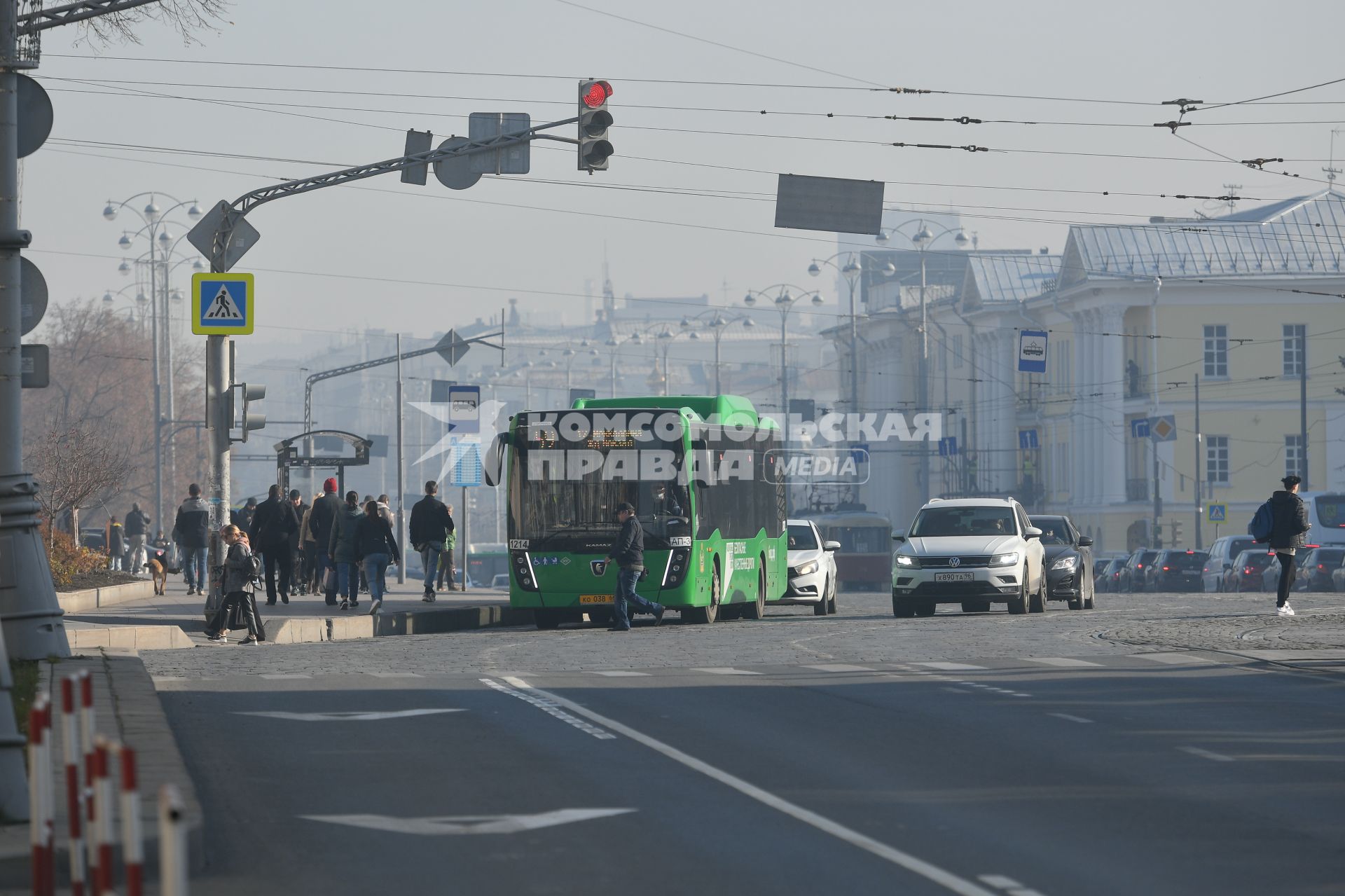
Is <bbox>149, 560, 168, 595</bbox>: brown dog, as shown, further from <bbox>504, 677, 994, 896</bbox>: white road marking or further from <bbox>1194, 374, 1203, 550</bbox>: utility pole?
<bbox>1194, 374, 1203, 550</bbox>: utility pole

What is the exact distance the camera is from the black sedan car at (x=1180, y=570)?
61844 mm

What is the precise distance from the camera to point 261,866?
28.7ft

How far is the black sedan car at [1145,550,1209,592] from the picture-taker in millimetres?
61844

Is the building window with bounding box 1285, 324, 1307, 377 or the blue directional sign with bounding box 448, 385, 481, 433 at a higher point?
the building window with bounding box 1285, 324, 1307, 377

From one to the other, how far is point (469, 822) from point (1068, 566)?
25225 millimetres

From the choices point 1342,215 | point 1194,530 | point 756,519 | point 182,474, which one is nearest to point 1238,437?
point 1194,530

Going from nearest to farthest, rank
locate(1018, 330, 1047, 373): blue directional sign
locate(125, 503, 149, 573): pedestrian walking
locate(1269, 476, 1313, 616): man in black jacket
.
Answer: locate(1269, 476, 1313, 616): man in black jacket → locate(125, 503, 149, 573): pedestrian walking → locate(1018, 330, 1047, 373): blue directional sign

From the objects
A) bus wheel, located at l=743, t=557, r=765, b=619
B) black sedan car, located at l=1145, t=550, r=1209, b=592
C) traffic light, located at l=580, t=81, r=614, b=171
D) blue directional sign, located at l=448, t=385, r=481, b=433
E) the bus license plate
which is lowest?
black sedan car, located at l=1145, t=550, r=1209, b=592

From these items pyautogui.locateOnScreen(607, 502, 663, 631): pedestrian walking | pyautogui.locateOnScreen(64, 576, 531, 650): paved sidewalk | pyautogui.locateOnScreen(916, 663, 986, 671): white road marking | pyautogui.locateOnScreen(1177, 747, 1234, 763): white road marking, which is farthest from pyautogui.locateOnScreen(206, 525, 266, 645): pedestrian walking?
pyautogui.locateOnScreen(1177, 747, 1234, 763): white road marking

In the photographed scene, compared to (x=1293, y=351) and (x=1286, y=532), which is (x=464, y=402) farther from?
(x=1293, y=351)

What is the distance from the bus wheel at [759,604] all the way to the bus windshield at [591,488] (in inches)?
154

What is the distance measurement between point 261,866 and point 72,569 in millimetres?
25596

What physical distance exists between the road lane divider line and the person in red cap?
13.9 m

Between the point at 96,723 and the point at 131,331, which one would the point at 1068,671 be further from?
the point at 131,331
